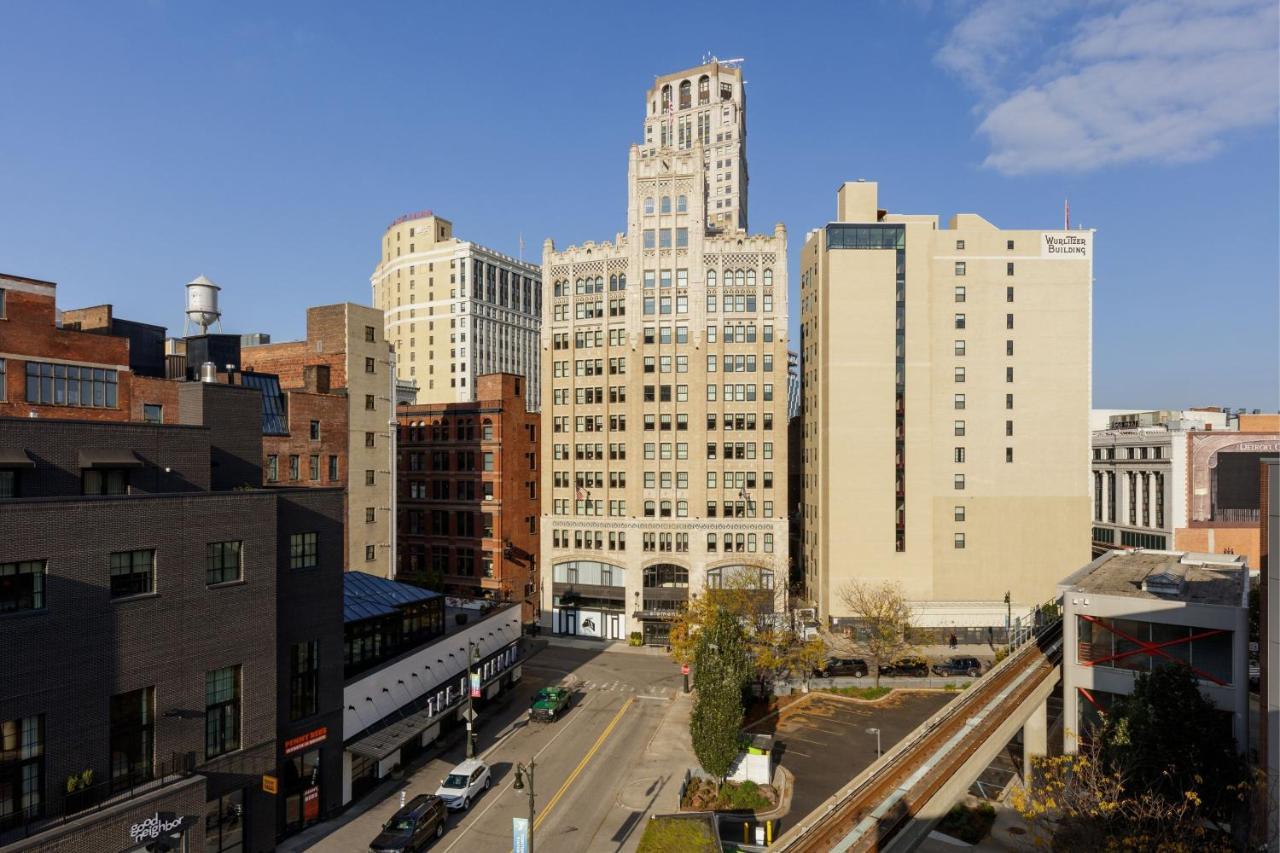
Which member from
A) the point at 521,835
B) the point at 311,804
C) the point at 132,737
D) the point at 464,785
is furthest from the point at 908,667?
the point at 132,737

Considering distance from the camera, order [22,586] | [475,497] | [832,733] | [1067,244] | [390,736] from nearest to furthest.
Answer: [22,586]
[390,736]
[832,733]
[1067,244]
[475,497]

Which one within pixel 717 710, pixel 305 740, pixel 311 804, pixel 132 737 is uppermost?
pixel 132 737

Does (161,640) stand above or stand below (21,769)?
above

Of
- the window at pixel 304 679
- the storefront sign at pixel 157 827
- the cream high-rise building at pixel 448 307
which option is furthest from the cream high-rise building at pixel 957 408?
the cream high-rise building at pixel 448 307

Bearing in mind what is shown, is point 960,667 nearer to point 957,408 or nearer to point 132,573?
point 957,408

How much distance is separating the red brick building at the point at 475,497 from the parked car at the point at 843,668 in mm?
31733

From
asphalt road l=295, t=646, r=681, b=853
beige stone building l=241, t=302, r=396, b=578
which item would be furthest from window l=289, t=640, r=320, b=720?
beige stone building l=241, t=302, r=396, b=578

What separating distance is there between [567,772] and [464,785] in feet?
22.5

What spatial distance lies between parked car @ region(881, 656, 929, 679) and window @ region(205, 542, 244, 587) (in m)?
49.8

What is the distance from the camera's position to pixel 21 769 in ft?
73.9

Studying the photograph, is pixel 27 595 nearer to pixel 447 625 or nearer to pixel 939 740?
pixel 447 625

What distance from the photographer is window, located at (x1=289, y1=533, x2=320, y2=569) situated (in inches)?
1312

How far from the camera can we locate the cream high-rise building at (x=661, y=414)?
71.2 meters

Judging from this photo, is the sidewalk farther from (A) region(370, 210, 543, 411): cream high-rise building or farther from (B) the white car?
(A) region(370, 210, 543, 411): cream high-rise building
